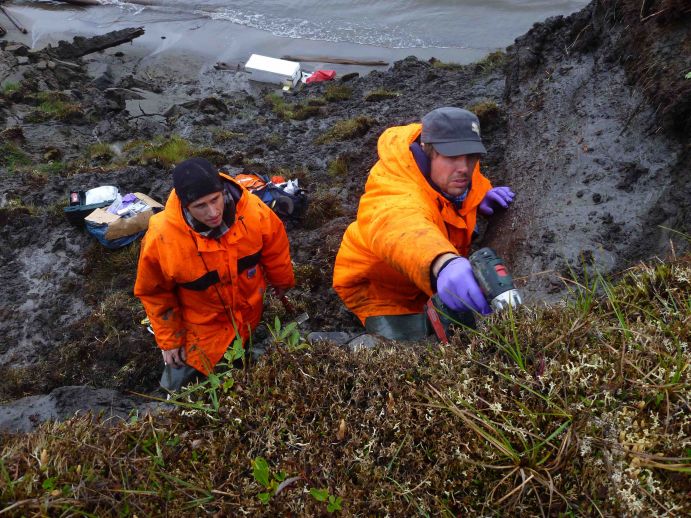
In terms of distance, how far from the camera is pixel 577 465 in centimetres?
151

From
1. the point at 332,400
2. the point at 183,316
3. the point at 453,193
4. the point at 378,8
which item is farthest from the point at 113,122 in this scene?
the point at 378,8

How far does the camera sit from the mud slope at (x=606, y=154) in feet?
12.8

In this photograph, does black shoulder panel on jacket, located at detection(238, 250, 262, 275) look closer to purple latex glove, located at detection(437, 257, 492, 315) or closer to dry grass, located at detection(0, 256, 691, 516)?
purple latex glove, located at detection(437, 257, 492, 315)

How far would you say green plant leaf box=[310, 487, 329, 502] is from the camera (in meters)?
1.53

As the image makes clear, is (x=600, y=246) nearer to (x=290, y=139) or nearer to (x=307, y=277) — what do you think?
(x=307, y=277)

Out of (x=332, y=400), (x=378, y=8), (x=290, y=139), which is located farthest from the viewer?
(x=378, y=8)

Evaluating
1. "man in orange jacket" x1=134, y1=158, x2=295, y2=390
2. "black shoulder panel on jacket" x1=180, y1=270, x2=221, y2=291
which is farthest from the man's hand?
"black shoulder panel on jacket" x1=180, y1=270, x2=221, y2=291

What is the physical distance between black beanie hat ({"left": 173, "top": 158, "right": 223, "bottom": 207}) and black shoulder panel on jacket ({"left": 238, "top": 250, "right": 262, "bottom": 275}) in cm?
73

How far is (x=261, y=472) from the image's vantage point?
1.60 metres

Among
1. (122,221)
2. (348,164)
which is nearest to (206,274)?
(122,221)

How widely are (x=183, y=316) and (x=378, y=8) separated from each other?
20.6 metres

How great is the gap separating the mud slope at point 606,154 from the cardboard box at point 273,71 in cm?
1162

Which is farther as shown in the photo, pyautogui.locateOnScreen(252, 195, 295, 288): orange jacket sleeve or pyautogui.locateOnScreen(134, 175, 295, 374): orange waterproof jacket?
pyautogui.locateOnScreen(252, 195, 295, 288): orange jacket sleeve

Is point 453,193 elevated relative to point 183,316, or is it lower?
elevated
